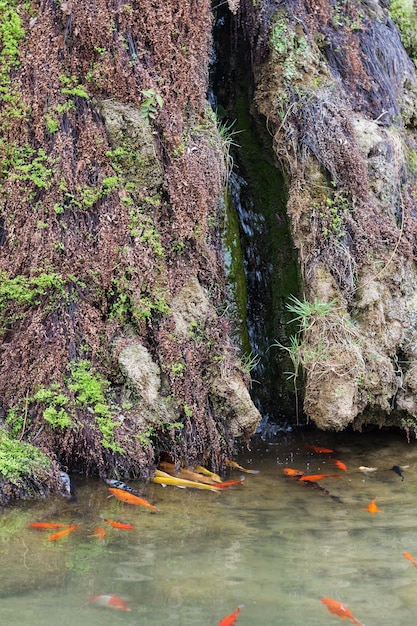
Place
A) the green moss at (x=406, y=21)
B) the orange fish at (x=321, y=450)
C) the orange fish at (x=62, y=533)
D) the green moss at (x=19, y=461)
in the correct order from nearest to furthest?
1. the orange fish at (x=62, y=533)
2. the green moss at (x=19, y=461)
3. the orange fish at (x=321, y=450)
4. the green moss at (x=406, y=21)

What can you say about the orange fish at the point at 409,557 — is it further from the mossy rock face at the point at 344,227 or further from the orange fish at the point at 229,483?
the mossy rock face at the point at 344,227

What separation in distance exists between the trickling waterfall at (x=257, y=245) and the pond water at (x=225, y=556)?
1.30 m

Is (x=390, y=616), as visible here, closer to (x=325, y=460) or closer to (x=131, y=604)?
(x=131, y=604)

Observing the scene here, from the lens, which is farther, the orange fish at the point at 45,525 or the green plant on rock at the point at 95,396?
the green plant on rock at the point at 95,396

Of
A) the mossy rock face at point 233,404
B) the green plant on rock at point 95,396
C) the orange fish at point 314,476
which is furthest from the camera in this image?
the mossy rock face at point 233,404

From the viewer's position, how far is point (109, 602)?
322cm

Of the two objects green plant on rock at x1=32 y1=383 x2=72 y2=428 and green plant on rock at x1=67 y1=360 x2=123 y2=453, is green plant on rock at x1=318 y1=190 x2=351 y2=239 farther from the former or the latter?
green plant on rock at x1=32 y1=383 x2=72 y2=428

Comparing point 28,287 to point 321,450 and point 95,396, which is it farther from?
point 321,450

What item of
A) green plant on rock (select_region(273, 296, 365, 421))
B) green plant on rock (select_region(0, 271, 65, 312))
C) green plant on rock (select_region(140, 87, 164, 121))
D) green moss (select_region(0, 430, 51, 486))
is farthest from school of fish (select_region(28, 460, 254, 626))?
green plant on rock (select_region(140, 87, 164, 121))

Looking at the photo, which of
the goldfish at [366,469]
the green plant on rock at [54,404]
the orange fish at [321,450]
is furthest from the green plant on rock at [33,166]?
the goldfish at [366,469]

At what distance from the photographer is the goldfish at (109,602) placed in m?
3.19

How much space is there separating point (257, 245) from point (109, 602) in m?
4.04

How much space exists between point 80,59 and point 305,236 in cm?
231

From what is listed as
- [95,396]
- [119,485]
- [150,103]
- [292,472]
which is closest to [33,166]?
[150,103]
